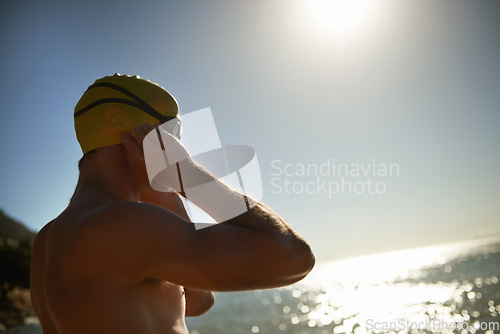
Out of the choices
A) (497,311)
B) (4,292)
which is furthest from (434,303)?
(4,292)

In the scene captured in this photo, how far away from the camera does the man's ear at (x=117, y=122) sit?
200 cm

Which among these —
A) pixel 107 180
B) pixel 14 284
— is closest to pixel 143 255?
pixel 107 180

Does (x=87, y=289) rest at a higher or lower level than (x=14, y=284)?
higher

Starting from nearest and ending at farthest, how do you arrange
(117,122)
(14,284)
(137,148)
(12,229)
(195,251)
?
(195,251) → (137,148) → (117,122) → (14,284) → (12,229)

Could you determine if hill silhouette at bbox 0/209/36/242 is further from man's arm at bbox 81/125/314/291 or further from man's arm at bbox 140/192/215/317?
man's arm at bbox 81/125/314/291

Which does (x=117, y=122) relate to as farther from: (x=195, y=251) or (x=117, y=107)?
(x=195, y=251)

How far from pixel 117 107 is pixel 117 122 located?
97 millimetres

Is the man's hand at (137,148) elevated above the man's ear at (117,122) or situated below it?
below

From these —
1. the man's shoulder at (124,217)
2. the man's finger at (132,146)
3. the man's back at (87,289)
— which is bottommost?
the man's back at (87,289)

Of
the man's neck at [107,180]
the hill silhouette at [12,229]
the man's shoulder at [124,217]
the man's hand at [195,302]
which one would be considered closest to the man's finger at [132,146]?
the man's neck at [107,180]

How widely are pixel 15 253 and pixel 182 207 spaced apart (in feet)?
163

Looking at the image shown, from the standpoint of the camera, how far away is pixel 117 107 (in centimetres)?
204

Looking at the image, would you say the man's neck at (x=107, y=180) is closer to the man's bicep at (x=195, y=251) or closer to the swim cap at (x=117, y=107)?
the swim cap at (x=117, y=107)

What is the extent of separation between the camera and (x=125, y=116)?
2014 millimetres
